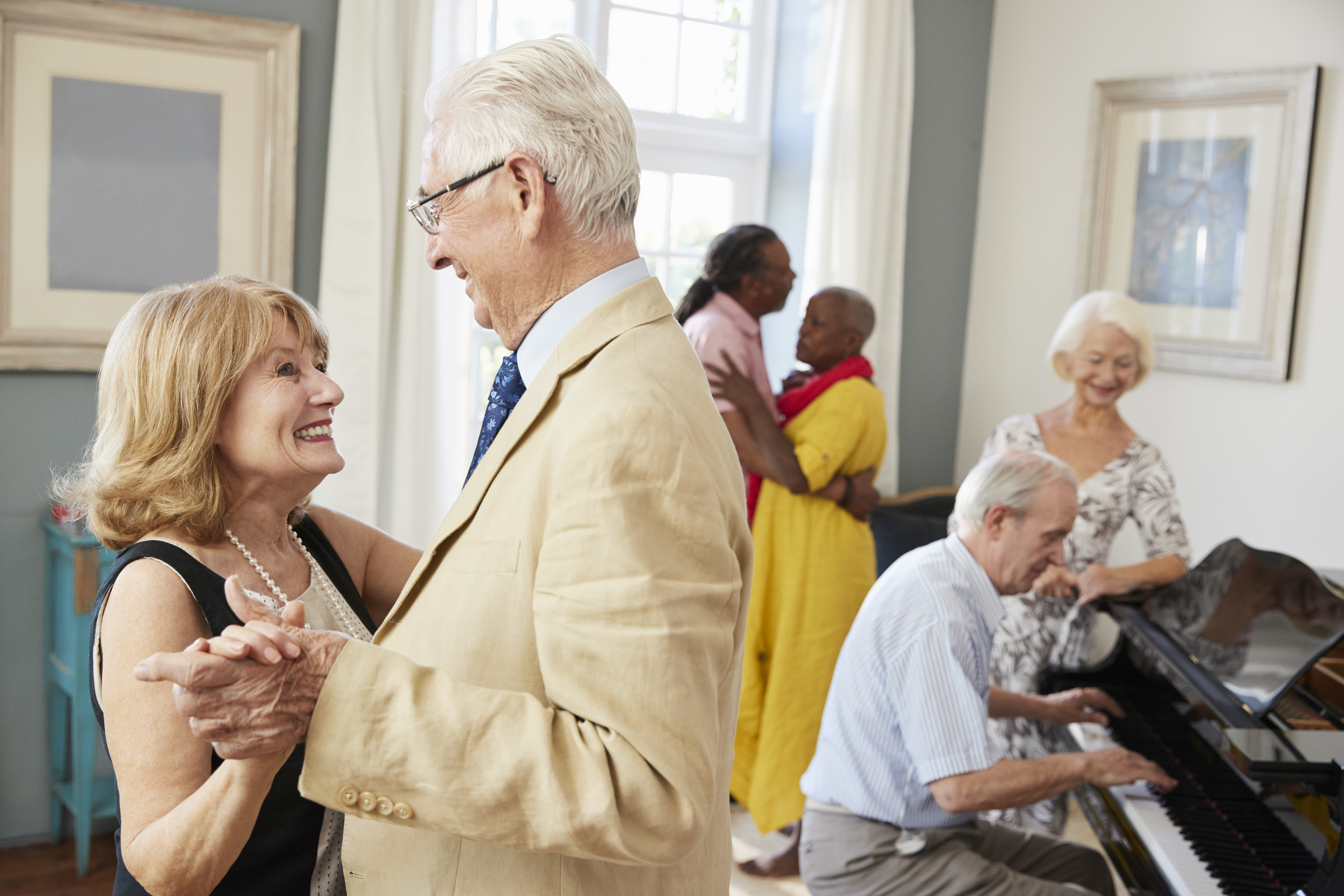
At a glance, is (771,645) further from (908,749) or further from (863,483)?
(908,749)

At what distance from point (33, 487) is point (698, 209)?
2539mm

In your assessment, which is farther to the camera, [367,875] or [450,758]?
[367,875]

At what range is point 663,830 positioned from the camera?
880 millimetres

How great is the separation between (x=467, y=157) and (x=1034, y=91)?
3.83m

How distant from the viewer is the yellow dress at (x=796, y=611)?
324 cm

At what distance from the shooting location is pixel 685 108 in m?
4.18

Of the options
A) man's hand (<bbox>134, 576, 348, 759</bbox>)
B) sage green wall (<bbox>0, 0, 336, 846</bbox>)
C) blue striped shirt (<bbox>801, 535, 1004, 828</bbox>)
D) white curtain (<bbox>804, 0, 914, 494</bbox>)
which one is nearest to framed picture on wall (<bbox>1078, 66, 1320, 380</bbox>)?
white curtain (<bbox>804, 0, 914, 494</bbox>)

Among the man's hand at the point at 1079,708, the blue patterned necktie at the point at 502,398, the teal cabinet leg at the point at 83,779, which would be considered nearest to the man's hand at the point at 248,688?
the blue patterned necktie at the point at 502,398

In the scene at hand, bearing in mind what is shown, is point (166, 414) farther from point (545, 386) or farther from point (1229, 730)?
point (1229, 730)

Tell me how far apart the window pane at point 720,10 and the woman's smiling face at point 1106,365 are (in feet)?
6.67

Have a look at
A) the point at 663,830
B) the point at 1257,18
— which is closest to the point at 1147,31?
the point at 1257,18

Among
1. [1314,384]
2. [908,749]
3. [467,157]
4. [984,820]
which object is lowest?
[984,820]

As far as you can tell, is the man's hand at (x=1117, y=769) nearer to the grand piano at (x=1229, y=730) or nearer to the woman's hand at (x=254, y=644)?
the grand piano at (x=1229, y=730)

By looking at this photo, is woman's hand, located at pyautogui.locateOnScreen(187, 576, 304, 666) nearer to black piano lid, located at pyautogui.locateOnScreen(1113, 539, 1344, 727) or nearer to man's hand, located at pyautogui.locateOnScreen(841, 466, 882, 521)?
black piano lid, located at pyautogui.locateOnScreen(1113, 539, 1344, 727)
